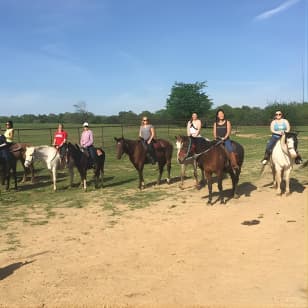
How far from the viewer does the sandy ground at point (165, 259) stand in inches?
181

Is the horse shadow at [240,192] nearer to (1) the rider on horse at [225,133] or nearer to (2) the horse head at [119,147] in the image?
(1) the rider on horse at [225,133]

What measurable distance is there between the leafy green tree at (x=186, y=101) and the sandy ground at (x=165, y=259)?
56.2 meters

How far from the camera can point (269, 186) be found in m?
11.3

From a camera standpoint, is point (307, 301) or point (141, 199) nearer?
point (307, 301)

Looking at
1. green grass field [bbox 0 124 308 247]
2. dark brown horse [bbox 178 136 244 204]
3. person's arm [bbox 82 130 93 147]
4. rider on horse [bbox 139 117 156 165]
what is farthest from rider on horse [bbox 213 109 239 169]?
person's arm [bbox 82 130 93 147]

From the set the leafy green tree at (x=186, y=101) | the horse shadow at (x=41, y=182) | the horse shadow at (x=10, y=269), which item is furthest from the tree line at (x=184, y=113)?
the horse shadow at (x=10, y=269)

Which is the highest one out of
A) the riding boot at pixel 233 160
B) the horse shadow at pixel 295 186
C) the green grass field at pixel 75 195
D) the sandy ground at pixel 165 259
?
the riding boot at pixel 233 160

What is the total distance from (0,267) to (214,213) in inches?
188

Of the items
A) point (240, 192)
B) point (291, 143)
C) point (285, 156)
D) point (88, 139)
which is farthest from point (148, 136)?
point (291, 143)

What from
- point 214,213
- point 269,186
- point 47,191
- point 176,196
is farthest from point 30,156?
point 269,186

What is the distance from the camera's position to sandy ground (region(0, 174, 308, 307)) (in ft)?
15.1

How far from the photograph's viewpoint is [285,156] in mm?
9852

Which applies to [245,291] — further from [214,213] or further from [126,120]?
[126,120]

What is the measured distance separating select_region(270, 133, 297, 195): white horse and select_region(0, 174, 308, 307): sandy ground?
0.92m
